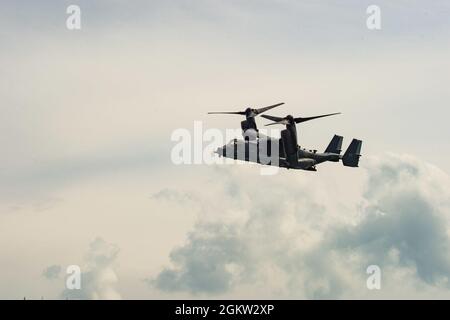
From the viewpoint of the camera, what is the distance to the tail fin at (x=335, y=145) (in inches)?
6668

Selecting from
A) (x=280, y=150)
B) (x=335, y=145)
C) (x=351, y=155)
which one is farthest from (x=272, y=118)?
(x=351, y=155)

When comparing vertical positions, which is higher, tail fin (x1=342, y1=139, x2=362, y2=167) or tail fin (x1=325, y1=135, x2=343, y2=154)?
tail fin (x1=325, y1=135, x2=343, y2=154)

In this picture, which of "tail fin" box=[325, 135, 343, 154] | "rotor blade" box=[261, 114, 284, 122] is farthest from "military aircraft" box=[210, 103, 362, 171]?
"tail fin" box=[325, 135, 343, 154]

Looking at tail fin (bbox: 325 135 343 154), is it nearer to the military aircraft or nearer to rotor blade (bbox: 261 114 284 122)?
the military aircraft

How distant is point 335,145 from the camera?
557 ft

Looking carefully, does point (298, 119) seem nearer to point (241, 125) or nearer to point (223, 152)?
point (223, 152)

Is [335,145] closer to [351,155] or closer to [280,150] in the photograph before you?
[351,155]

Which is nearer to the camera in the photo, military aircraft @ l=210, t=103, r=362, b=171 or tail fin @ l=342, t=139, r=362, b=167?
military aircraft @ l=210, t=103, r=362, b=171

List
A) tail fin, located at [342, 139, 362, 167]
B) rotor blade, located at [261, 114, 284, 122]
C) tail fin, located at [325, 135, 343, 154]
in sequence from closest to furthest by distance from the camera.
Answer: rotor blade, located at [261, 114, 284, 122] < tail fin, located at [342, 139, 362, 167] < tail fin, located at [325, 135, 343, 154]

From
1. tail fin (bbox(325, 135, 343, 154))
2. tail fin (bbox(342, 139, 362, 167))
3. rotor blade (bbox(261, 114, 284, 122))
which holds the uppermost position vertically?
rotor blade (bbox(261, 114, 284, 122))

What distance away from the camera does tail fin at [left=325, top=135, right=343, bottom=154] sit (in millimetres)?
169375

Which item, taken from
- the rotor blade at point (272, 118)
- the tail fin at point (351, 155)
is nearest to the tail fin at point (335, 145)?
the tail fin at point (351, 155)

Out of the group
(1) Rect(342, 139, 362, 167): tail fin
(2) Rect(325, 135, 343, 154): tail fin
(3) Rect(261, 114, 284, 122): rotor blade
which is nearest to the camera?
(3) Rect(261, 114, 284, 122): rotor blade
